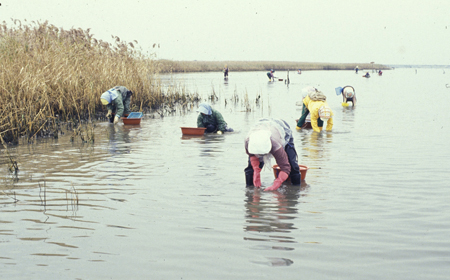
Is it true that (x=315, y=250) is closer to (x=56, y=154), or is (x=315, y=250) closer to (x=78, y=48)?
(x=56, y=154)

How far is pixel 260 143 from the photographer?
569cm

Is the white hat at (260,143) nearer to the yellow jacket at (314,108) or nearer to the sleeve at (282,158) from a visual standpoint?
the sleeve at (282,158)

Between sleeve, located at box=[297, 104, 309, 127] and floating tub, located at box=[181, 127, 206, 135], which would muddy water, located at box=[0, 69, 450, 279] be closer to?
floating tub, located at box=[181, 127, 206, 135]

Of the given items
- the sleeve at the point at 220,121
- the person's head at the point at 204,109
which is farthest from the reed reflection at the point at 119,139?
the sleeve at the point at 220,121

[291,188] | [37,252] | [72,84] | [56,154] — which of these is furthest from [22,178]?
[72,84]

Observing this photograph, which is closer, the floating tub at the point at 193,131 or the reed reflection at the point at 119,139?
the reed reflection at the point at 119,139

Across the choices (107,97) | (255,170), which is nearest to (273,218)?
(255,170)

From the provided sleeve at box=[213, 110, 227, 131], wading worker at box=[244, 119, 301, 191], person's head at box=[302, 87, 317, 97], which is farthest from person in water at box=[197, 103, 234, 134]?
wading worker at box=[244, 119, 301, 191]

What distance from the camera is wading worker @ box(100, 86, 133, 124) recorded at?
14375 mm

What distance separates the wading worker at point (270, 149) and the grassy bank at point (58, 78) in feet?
18.8

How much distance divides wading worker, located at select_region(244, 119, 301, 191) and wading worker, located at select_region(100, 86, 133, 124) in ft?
27.9

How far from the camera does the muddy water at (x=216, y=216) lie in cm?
418

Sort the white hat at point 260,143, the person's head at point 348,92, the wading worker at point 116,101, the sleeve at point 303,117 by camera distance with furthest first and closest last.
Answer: the person's head at point 348,92 < the wading worker at point 116,101 < the sleeve at point 303,117 < the white hat at point 260,143

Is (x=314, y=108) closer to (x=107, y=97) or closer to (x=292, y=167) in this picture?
(x=107, y=97)
